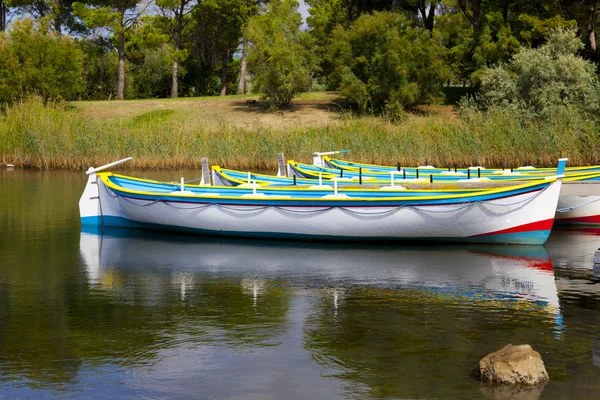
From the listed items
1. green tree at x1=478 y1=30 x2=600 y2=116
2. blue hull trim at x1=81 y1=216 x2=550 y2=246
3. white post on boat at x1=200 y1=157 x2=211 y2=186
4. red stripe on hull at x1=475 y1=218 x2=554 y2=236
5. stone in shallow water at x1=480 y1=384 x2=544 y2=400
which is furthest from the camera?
green tree at x1=478 y1=30 x2=600 y2=116

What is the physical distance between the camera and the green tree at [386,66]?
165 ft

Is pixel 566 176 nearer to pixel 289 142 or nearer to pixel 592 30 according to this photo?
pixel 289 142

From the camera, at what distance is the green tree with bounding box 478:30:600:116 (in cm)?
4131

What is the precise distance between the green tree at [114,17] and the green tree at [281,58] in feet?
31.5

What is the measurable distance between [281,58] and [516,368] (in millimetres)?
44127

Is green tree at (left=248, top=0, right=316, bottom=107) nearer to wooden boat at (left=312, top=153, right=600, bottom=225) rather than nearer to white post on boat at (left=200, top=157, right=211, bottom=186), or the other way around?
wooden boat at (left=312, top=153, right=600, bottom=225)

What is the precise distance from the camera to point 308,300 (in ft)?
40.5

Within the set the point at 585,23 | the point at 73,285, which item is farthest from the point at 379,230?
the point at 585,23

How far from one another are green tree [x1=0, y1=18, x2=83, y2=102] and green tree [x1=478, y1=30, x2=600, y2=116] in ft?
82.1

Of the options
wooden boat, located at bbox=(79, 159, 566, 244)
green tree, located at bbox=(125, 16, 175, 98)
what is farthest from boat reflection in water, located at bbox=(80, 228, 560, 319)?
green tree, located at bbox=(125, 16, 175, 98)

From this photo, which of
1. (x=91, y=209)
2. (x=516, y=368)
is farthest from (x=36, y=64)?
(x=516, y=368)

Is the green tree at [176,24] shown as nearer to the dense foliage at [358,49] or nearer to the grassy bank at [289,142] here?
the dense foliage at [358,49]

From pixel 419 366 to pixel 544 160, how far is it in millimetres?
23085

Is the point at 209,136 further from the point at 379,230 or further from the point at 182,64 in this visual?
the point at 182,64
